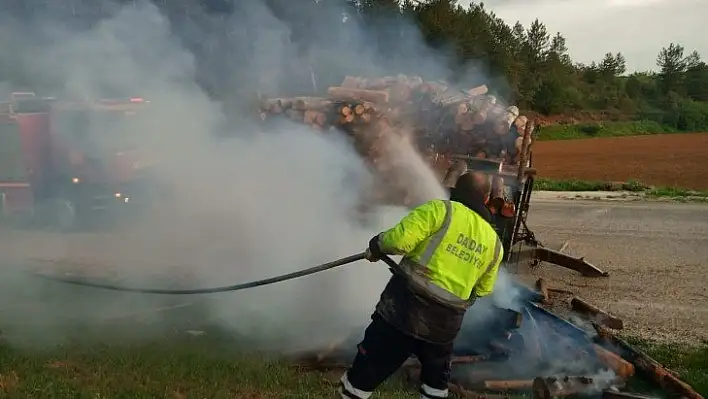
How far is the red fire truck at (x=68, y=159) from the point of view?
8.15 m

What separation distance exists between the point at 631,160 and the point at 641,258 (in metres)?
28.3

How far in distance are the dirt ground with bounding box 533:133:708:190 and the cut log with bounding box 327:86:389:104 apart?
17.3 metres

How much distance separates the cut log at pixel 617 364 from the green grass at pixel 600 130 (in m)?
50.7

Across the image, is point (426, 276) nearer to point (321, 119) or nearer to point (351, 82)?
point (321, 119)

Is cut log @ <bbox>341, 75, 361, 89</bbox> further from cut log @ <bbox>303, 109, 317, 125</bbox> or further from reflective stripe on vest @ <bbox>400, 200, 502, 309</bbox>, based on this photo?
reflective stripe on vest @ <bbox>400, 200, 502, 309</bbox>

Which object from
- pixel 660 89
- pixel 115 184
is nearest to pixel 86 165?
pixel 115 184

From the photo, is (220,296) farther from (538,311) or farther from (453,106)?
(453,106)

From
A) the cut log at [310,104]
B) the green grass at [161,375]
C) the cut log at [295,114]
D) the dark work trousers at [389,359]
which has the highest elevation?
the cut log at [310,104]

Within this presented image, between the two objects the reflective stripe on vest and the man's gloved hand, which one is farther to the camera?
the man's gloved hand

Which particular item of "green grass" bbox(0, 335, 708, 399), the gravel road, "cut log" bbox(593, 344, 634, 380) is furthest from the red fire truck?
"cut log" bbox(593, 344, 634, 380)

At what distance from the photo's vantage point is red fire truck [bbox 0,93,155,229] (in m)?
→ 8.15

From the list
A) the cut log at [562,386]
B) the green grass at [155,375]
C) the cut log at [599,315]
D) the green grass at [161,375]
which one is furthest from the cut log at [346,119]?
the cut log at [562,386]

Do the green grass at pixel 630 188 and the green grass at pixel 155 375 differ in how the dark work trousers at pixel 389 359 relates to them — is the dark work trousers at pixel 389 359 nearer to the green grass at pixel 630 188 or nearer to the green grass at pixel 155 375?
the green grass at pixel 155 375

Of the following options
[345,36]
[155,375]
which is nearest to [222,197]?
[155,375]
